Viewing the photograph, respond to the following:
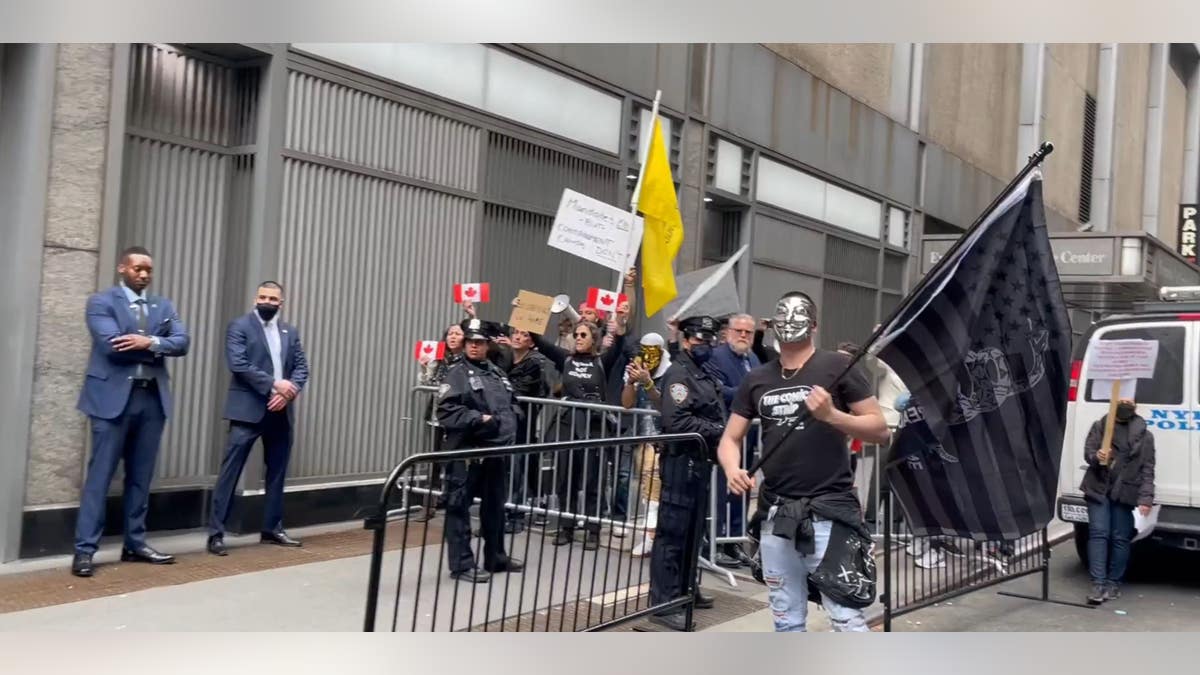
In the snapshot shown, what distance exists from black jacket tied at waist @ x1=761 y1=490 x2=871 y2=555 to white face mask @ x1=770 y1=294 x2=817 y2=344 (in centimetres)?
74

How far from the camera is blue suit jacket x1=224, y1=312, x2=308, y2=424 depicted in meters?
7.55

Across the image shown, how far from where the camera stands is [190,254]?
832cm

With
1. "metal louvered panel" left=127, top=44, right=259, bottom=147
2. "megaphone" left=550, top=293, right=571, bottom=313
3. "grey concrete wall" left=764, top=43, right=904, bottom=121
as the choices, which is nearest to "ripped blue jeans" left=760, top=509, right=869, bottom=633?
"megaphone" left=550, top=293, right=571, bottom=313

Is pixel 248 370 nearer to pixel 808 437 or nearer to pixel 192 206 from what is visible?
pixel 192 206

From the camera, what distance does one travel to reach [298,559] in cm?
764

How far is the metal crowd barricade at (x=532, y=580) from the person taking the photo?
5.43 meters

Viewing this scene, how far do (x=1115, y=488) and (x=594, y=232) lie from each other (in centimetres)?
450

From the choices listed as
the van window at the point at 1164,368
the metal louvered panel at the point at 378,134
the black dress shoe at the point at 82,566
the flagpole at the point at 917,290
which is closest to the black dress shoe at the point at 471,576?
the flagpole at the point at 917,290

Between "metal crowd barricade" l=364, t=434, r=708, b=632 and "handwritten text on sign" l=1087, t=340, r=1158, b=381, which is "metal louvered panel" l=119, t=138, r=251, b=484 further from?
"handwritten text on sign" l=1087, t=340, r=1158, b=381

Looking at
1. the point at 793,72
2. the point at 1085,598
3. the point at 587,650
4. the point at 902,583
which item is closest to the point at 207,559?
the point at 587,650

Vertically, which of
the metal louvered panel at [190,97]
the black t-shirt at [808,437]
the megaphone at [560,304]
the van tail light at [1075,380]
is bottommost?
the black t-shirt at [808,437]

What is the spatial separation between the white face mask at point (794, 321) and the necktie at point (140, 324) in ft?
13.8

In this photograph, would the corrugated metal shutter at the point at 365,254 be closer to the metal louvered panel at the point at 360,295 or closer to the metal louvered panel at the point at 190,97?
the metal louvered panel at the point at 360,295

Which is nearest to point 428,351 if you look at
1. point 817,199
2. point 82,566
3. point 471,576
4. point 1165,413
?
point 82,566
